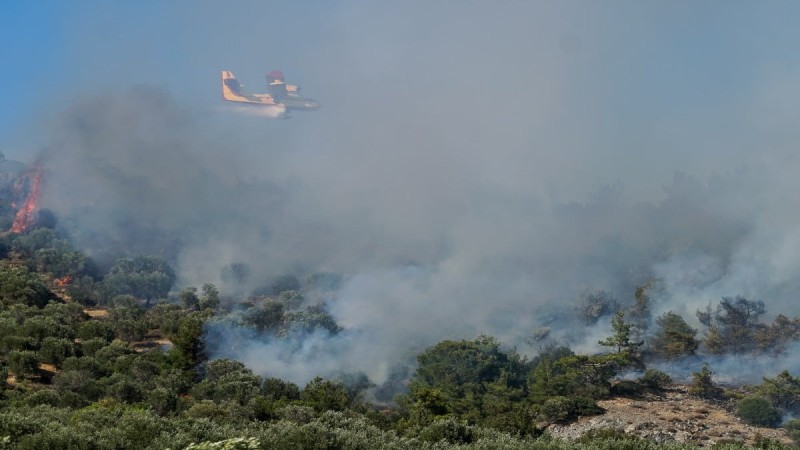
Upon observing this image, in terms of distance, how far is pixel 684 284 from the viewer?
307 ft

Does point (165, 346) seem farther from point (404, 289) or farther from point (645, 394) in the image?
point (645, 394)

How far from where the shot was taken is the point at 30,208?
436ft

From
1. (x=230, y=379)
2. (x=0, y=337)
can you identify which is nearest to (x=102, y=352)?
(x=0, y=337)

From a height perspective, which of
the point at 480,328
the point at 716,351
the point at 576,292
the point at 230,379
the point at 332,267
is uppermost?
the point at 332,267

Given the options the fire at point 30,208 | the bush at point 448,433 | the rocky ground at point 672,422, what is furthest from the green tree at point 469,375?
the fire at point 30,208

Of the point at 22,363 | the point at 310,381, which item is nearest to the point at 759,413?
the point at 310,381

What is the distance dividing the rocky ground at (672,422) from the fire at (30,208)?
4050 inches

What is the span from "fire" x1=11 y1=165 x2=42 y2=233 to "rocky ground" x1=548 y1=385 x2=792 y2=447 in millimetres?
102872

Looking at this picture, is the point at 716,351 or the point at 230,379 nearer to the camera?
the point at 230,379

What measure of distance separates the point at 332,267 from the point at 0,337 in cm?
5752

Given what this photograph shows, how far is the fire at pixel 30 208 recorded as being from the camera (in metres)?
126

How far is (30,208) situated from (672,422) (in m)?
117

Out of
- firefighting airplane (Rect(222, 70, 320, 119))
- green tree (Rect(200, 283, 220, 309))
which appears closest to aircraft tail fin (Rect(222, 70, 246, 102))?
firefighting airplane (Rect(222, 70, 320, 119))

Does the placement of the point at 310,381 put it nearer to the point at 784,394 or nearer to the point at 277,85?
the point at 784,394
